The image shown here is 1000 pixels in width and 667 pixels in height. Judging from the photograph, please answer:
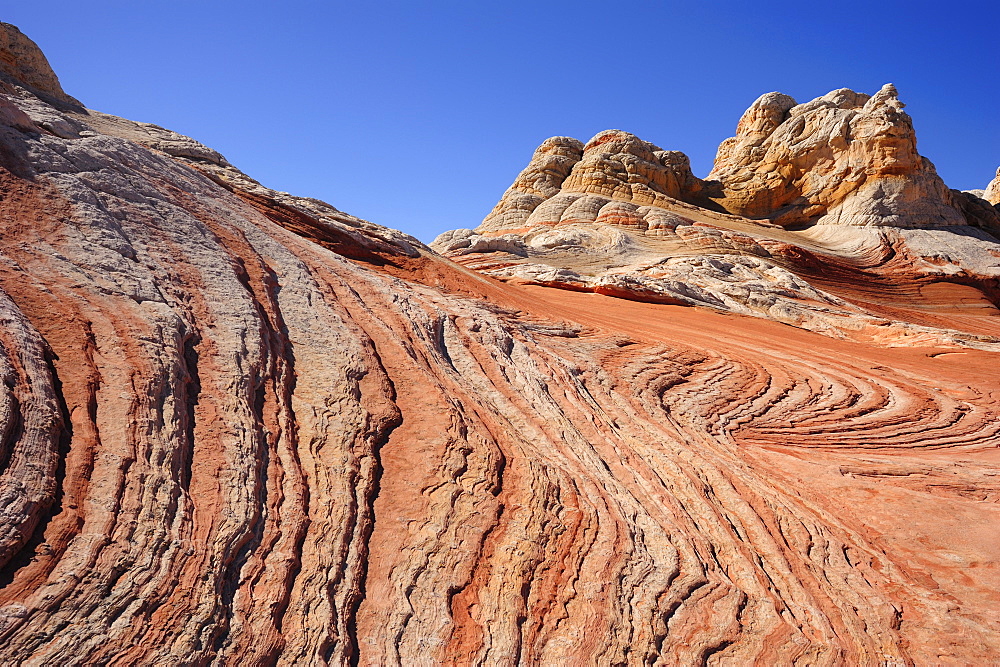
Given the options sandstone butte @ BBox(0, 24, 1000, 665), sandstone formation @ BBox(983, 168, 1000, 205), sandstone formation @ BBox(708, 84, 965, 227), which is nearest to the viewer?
sandstone butte @ BBox(0, 24, 1000, 665)

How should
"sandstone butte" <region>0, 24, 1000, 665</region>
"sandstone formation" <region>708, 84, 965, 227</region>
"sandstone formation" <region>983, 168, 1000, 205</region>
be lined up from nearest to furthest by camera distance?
"sandstone butte" <region>0, 24, 1000, 665</region> < "sandstone formation" <region>708, 84, 965, 227</region> < "sandstone formation" <region>983, 168, 1000, 205</region>

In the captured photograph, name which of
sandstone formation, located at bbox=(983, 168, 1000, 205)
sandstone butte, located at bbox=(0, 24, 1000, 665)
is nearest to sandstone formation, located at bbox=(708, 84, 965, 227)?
sandstone butte, located at bbox=(0, 24, 1000, 665)

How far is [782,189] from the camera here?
31062 millimetres

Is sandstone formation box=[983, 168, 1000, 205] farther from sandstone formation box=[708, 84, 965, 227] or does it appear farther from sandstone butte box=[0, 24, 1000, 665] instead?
sandstone butte box=[0, 24, 1000, 665]

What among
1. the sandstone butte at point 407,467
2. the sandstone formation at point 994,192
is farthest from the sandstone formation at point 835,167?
the sandstone formation at point 994,192

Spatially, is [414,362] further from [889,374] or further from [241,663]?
[889,374]

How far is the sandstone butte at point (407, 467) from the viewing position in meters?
3.16

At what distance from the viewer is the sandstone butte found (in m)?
3.16

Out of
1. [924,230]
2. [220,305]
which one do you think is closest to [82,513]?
[220,305]

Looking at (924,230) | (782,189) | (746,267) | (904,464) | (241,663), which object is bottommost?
(241,663)

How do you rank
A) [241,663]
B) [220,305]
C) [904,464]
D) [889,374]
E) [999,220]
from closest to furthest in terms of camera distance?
1. [241,663]
2. [220,305]
3. [904,464]
4. [889,374]
5. [999,220]

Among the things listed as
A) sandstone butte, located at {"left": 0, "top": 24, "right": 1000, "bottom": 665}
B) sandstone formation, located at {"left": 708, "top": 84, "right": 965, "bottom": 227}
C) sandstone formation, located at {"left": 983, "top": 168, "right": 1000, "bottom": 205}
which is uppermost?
sandstone formation, located at {"left": 983, "top": 168, "right": 1000, "bottom": 205}

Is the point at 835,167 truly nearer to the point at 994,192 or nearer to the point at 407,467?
the point at 994,192

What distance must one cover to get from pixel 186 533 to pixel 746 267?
20.1 meters
